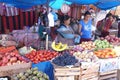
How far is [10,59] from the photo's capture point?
5.71 metres

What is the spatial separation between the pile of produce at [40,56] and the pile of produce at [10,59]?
0.24 meters

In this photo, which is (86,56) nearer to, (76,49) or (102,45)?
(76,49)

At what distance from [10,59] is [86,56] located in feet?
5.55

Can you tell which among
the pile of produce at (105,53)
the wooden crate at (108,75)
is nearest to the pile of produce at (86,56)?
the pile of produce at (105,53)

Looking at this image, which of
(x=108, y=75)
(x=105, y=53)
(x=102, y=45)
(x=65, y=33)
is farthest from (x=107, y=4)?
(x=108, y=75)

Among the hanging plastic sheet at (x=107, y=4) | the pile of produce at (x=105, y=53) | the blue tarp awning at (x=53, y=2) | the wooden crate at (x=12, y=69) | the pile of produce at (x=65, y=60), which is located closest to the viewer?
the wooden crate at (x=12, y=69)

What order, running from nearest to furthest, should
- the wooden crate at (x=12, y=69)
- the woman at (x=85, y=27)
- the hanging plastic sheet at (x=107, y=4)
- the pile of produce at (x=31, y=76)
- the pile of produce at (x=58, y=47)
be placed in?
the pile of produce at (x=31, y=76)
the wooden crate at (x=12, y=69)
the pile of produce at (x=58, y=47)
the woman at (x=85, y=27)
the hanging plastic sheet at (x=107, y=4)

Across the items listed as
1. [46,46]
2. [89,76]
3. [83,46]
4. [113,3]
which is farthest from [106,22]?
[89,76]

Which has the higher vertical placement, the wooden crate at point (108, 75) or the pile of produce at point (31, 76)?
the pile of produce at point (31, 76)

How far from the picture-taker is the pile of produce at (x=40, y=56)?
235 inches

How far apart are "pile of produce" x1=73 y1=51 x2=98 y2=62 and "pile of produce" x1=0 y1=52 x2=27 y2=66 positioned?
122 cm

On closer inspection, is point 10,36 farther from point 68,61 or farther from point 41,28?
point 68,61

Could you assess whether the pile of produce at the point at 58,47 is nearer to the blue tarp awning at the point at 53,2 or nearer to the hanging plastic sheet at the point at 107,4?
the blue tarp awning at the point at 53,2

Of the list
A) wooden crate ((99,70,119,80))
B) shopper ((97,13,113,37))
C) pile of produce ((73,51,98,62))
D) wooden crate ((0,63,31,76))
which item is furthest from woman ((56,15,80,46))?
wooden crate ((0,63,31,76))
